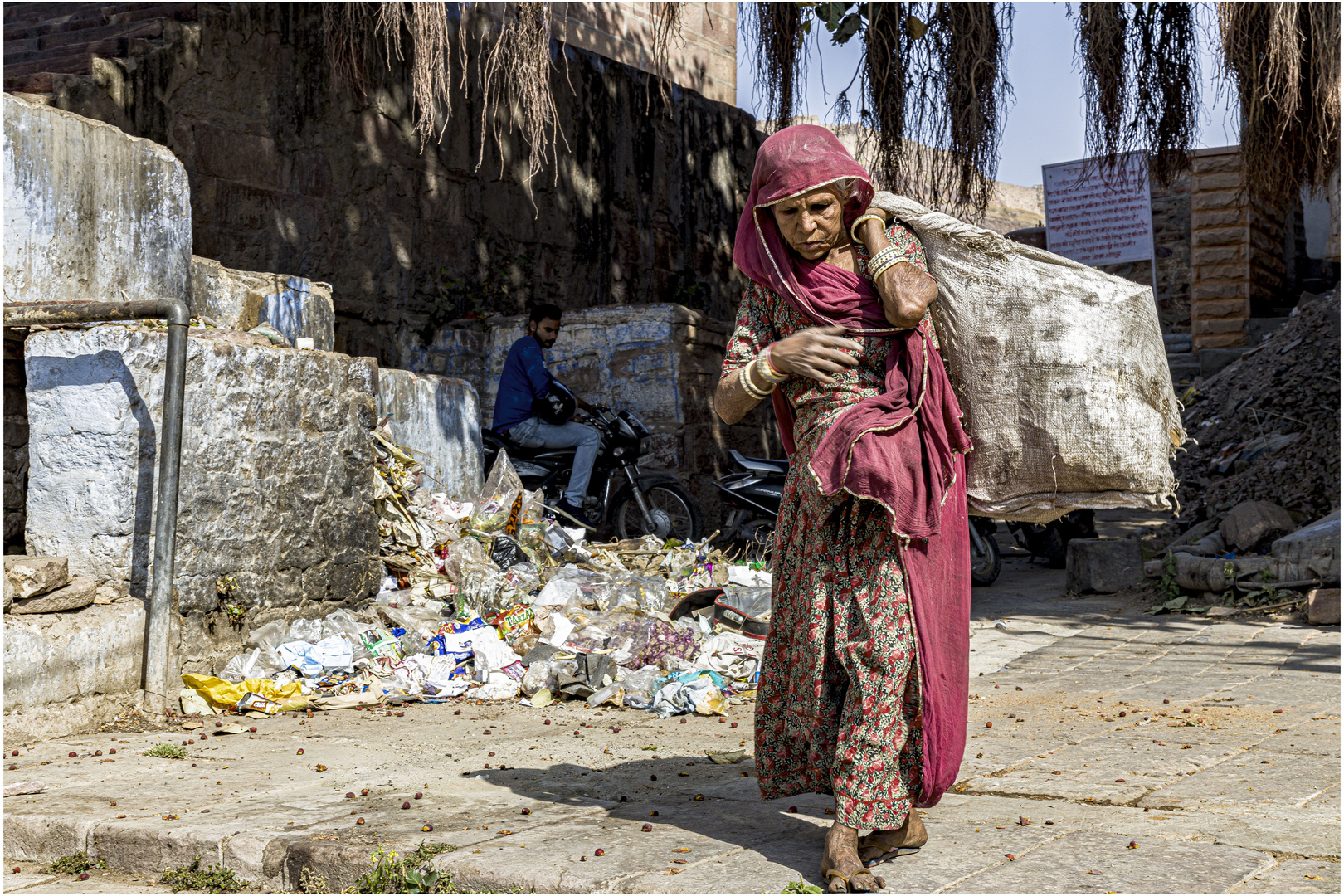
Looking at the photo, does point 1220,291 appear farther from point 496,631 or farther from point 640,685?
point 496,631

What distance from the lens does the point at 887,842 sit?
2629mm

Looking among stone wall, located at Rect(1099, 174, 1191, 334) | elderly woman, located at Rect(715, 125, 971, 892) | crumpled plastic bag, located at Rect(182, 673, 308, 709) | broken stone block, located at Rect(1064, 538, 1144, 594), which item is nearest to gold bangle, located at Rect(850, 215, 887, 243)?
elderly woman, located at Rect(715, 125, 971, 892)

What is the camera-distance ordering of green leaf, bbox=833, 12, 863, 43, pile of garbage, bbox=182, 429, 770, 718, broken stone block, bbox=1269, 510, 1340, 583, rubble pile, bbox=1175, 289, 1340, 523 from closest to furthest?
pile of garbage, bbox=182, 429, 770, 718 < broken stone block, bbox=1269, 510, 1340, 583 < green leaf, bbox=833, 12, 863, 43 < rubble pile, bbox=1175, 289, 1340, 523

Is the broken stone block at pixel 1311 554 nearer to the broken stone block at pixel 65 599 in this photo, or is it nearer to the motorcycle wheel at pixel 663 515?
the motorcycle wheel at pixel 663 515

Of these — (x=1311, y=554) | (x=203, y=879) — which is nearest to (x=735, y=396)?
(x=203, y=879)

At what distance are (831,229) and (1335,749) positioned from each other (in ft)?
8.04

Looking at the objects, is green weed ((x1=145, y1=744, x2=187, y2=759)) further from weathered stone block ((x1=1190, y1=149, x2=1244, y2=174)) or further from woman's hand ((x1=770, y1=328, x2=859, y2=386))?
weathered stone block ((x1=1190, y1=149, x2=1244, y2=174))

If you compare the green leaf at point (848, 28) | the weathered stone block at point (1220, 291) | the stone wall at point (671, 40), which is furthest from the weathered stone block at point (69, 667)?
the weathered stone block at point (1220, 291)

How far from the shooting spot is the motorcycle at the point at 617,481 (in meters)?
7.95

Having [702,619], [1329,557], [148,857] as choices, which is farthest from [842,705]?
[1329,557]

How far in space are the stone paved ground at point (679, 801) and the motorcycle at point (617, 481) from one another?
331 centimetres

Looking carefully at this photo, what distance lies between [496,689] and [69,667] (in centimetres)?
166

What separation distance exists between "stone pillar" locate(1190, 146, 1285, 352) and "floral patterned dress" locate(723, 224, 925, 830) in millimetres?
12357

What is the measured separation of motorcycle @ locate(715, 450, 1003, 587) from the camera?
7.89 metres
